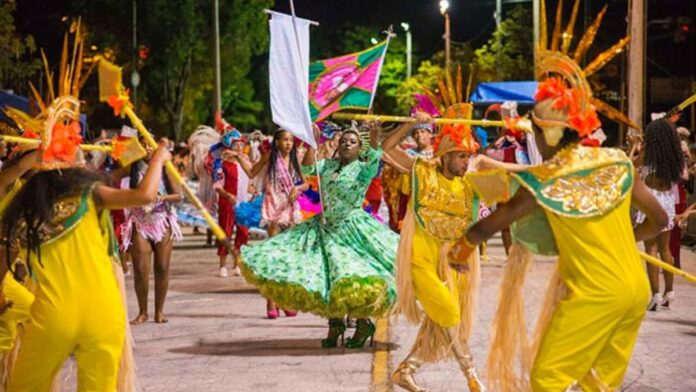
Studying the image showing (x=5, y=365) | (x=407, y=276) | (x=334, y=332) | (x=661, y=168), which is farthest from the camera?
(x=661, y=168)

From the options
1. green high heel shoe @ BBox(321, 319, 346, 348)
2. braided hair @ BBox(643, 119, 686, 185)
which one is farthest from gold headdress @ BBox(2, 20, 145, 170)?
braided hair @ BBox(643, 119, 686, 185)

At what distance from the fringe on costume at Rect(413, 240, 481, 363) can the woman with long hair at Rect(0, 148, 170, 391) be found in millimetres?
2986

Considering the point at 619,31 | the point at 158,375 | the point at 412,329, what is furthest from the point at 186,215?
the point at 619,31

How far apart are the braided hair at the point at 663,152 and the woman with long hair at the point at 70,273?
7475 mm

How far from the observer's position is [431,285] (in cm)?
868

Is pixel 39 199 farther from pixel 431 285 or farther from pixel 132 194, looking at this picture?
pixel 431 285

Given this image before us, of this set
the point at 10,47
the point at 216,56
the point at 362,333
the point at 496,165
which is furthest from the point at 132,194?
the point at 216,56

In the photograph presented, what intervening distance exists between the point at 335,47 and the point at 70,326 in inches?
3557

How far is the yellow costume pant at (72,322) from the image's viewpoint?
598cm

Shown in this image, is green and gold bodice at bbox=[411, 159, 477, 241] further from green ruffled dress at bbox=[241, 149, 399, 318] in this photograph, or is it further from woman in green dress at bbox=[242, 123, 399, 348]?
green ruffled dress at bbox=[241, 149, 399, 318]

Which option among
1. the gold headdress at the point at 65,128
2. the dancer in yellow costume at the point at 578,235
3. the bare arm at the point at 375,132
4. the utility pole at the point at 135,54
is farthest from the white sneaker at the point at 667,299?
the utility pole at the point at 135,54

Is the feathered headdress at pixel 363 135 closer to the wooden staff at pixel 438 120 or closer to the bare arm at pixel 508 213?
the wooden staff at pixel 438 120

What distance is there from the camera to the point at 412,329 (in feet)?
39.1

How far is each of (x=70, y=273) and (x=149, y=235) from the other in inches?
259
